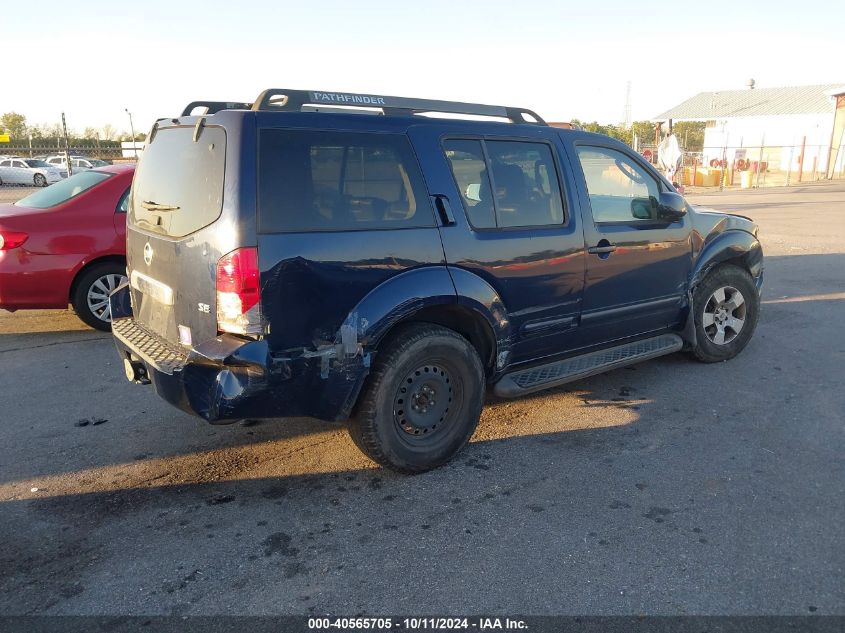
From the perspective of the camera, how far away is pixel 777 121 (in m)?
46.7

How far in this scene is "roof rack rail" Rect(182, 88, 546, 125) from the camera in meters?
3.51

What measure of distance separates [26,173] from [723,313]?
1414 inches

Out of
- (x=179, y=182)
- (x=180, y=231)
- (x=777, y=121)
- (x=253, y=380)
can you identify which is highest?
(x=777, y=121)

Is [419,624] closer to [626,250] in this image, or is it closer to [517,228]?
[517,228]

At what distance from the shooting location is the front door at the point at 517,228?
382 cm

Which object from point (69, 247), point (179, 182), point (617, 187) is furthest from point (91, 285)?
point (617, 187)

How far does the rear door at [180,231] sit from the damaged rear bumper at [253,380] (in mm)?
157

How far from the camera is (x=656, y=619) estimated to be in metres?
2.59

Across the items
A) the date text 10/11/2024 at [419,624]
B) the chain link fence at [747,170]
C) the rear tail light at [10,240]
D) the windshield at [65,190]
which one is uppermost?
the chain link fence at [747,170]

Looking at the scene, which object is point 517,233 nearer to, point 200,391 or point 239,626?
point 200,391

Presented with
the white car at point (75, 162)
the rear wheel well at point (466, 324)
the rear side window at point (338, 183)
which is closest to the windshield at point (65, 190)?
the rear side window at point (338, 183)

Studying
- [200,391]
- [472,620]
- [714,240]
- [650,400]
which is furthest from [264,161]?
[714,240]

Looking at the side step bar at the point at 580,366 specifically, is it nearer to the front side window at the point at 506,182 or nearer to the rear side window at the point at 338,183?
the front side window at the point at 506,182

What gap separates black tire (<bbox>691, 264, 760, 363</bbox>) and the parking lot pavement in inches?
12.2
